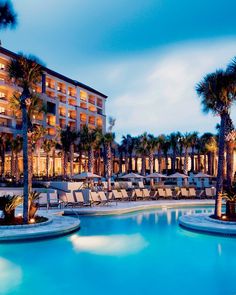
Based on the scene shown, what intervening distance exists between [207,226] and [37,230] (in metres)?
6.20

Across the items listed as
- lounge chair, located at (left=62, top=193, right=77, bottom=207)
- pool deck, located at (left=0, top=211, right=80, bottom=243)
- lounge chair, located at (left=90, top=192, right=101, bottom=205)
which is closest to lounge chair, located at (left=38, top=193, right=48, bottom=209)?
lounge chair, located at (left=62, top=193, right=77, bottom=207)

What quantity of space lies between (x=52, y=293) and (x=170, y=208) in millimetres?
14991

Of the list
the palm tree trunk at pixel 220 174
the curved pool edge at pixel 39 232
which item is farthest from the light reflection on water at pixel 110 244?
the palm tree trunk at pixel 220 174

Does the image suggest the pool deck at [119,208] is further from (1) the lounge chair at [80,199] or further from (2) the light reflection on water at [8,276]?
(2) the light reflection on water at [8,276]

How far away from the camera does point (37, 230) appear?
12.2 metres

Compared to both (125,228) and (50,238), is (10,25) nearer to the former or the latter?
(50,238)

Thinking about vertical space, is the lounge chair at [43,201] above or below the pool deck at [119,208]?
above

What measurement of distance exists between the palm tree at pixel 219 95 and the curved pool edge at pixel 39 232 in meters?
6.25

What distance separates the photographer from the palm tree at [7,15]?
40.1 feet

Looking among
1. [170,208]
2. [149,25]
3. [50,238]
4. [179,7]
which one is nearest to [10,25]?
[50,238]

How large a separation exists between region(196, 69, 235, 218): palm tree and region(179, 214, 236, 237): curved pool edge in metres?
0.77

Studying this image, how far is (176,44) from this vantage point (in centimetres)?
3925

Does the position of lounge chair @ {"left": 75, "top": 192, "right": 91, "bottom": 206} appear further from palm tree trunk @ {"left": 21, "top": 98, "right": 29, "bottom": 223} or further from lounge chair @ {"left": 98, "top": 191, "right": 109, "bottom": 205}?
palm tree trunk @ {"left": 21, "top": 98, "right": 29, "bottom": 223}

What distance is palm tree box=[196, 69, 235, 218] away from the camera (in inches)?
547
